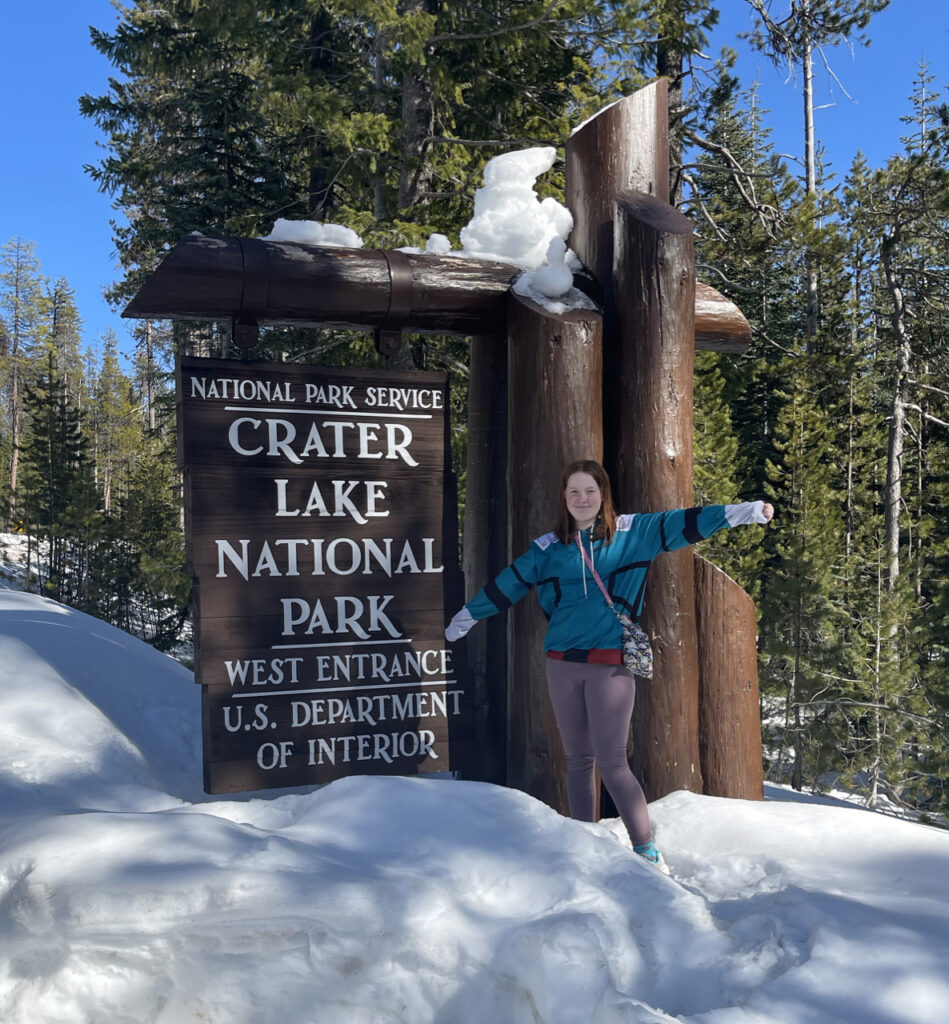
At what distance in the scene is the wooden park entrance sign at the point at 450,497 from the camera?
13.5ft

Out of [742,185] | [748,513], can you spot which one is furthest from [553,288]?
[742,185]

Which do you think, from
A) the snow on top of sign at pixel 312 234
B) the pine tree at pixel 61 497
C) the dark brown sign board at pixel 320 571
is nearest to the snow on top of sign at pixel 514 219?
the snow on top of sign at pixel 312 234

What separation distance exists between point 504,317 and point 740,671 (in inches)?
84.4

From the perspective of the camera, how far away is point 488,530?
16.0 feet

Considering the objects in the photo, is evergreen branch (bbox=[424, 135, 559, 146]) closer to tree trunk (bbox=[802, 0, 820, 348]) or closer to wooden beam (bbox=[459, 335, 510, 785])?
wooden beam (bbox=[459, 335, 510, 785])

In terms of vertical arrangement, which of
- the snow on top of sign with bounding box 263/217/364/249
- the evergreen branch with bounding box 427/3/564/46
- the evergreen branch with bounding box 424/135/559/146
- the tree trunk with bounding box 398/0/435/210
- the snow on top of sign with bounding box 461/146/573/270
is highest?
the evergreen branch with bounding box 427/3/564/46

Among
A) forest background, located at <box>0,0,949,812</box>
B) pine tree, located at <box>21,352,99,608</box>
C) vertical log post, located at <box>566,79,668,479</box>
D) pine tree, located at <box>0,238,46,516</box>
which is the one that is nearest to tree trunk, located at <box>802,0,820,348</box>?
forest background, located at <box>0,0,949,812</box>

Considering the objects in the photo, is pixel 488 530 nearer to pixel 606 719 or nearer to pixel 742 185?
pixel 606 719

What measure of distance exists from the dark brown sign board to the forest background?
546 cm

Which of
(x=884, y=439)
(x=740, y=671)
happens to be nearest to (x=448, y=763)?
(x=740, y=671)

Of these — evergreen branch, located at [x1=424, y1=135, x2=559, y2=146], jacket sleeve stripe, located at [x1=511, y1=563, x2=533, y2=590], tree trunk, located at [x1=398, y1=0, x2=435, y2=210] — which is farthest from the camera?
tree trunk, located at [x1=398, y1=0, x2=435, y2=210]

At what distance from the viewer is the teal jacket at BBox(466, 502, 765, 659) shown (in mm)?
3619

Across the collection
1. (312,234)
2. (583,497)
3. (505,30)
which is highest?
(505,30)

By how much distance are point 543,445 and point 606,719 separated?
137 cm
